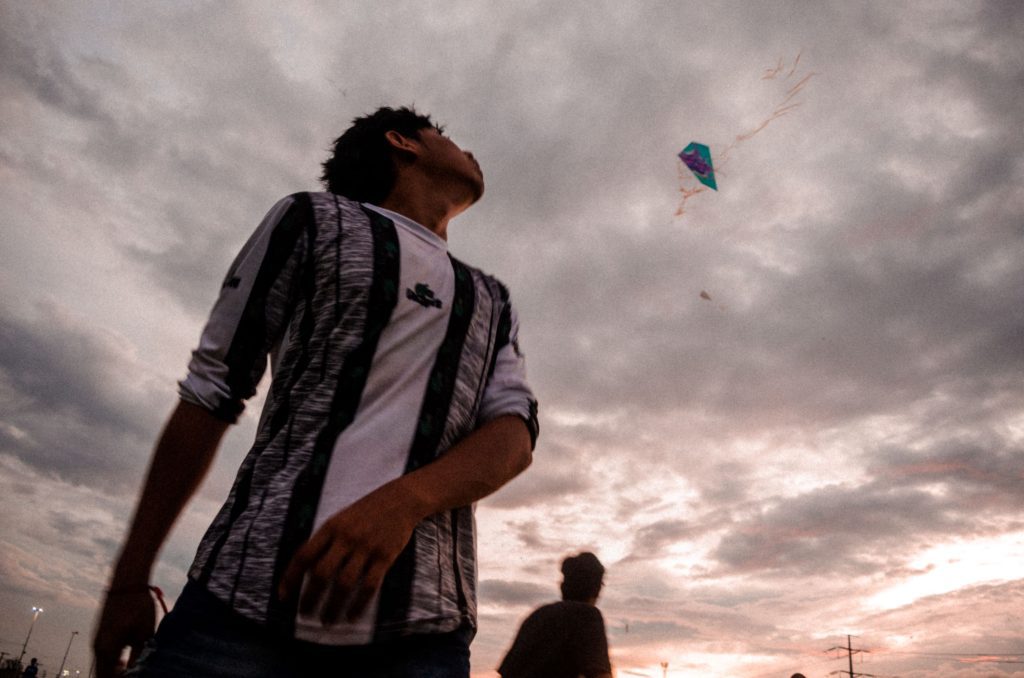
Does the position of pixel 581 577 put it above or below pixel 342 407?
above

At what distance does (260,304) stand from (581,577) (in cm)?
422

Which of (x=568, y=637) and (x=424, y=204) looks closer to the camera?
(x=424, y=204)

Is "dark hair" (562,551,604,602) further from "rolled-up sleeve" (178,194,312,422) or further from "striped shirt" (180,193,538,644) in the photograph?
"rolled-up sleeve" (178,194,312,422)

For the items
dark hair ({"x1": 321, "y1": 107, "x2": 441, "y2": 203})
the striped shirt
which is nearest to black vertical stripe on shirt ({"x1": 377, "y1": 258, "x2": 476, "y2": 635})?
the striped shirt

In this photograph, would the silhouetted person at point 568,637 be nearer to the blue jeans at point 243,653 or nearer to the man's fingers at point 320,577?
the blue jeans at point 243,653

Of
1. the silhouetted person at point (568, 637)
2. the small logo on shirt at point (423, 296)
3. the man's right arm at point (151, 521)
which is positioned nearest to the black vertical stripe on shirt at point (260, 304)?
the man's right arm at point (151, 521)

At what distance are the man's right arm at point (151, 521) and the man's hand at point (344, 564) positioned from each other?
35 cm

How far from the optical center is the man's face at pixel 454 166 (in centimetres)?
231

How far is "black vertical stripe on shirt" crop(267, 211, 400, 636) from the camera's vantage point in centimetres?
126

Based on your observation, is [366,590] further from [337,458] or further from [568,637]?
[568,637]

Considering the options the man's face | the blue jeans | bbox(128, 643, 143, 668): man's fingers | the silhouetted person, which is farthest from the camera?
the silhouetted person

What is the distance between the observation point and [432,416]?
1.52 m

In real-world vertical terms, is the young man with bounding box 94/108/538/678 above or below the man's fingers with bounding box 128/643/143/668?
above

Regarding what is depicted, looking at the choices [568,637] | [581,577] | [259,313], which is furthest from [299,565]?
[581,577]
